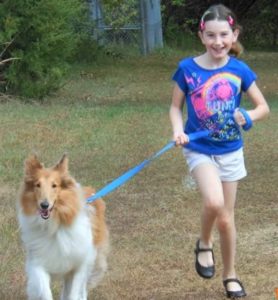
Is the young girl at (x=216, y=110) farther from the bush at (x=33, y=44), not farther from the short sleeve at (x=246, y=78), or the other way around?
the bush at (x=33, y=44)

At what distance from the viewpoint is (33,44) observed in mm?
17312

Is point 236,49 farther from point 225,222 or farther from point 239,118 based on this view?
point 225,222

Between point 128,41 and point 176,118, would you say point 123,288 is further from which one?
point 128,41

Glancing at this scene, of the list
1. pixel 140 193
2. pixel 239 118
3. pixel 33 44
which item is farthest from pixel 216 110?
pixel 33 44

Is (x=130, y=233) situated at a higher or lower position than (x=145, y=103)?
higher

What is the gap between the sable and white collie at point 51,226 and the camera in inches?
192

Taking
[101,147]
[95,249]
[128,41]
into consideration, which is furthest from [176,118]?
[128,41]

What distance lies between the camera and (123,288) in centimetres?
583

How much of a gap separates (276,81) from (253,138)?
1025 centimetres

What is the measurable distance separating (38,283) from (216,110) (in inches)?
64.1

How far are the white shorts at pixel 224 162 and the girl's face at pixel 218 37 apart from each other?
0.67m

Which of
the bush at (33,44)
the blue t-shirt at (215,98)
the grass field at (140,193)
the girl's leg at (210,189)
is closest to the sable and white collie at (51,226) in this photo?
the grass field at (140,193)

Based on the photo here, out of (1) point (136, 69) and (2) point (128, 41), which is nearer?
(1) point (136, 69)

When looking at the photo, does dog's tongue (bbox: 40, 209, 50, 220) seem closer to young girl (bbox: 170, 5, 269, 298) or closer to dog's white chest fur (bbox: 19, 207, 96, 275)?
dog's white chest fur (bbox: 19, 207, 96, 275)
